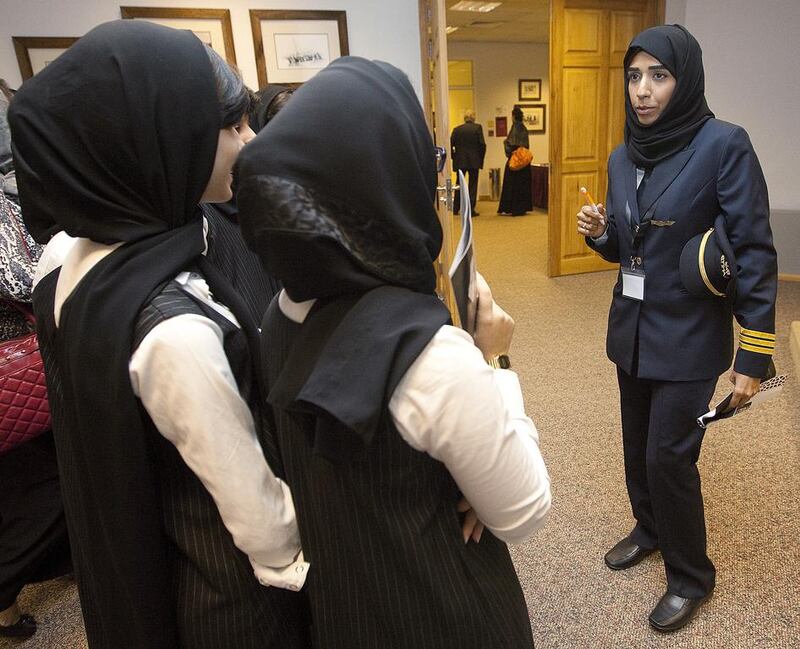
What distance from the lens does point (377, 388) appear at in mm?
551

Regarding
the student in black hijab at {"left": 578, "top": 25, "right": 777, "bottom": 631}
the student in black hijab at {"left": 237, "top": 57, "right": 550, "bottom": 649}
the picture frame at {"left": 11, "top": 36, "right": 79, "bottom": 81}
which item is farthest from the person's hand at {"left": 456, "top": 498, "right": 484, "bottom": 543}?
the picture frame at {"left": 11, "top": 36, "right": 79, "bottom": 81}

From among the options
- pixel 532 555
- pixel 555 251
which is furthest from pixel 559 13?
pixel 532 555

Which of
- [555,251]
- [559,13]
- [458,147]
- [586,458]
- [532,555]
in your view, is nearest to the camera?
[532,555]

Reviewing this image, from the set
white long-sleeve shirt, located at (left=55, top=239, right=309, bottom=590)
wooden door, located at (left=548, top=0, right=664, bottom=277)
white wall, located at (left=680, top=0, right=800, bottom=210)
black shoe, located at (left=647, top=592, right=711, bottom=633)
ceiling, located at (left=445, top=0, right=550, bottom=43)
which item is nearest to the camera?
white long-sleeve shirt, located at (left=55, top=239, right=309, bottom=590)

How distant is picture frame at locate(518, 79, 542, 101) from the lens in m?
10.9

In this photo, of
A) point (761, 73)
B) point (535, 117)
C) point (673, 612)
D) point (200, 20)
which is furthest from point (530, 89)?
point (673, 612)

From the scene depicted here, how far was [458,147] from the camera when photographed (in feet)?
29.5

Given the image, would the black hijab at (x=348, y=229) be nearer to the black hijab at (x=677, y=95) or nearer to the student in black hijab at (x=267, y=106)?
the black hijab at (x=677, y=95)

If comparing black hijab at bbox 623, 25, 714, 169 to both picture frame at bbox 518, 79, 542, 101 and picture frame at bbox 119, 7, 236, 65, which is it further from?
picture frame at bbox 518, 79, 542, 101

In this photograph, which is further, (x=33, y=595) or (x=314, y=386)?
(x=33, y=595)

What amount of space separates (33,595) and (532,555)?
1759mm

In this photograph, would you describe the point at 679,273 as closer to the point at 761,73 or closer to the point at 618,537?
the point at 618,537

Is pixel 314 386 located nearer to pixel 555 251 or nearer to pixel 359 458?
pixel 359 458

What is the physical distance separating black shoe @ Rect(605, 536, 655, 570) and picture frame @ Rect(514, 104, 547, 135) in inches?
416
